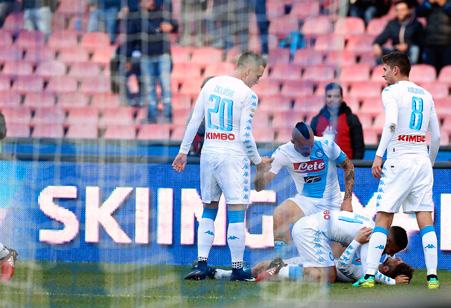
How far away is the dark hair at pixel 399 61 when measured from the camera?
21.5 ft

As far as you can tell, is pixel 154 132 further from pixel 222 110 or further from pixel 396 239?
pixel 396 239

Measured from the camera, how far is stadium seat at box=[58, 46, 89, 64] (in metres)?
11.4

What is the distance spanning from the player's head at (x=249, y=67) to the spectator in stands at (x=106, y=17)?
185 inches

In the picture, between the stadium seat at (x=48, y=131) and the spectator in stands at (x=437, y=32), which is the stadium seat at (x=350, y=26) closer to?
the spectator in stands at (x=437, y=32)

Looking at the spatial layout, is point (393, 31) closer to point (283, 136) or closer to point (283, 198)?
point (283, 136)

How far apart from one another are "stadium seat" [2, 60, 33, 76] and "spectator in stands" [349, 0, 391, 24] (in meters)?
4.04

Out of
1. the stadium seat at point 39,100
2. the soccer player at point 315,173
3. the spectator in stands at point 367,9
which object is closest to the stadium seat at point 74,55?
the stadium seat at point 39,100

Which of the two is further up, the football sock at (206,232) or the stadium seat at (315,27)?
the stadium seat at (315,27)

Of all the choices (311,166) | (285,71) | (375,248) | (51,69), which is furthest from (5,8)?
(375,248)

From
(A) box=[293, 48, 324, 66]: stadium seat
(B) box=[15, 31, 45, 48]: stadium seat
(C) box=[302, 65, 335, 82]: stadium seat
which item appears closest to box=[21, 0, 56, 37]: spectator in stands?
(B) box=[15, 31, 45, 48]: stadium seat

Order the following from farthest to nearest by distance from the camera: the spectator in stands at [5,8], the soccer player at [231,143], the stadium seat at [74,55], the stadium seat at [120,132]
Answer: the stadium seat at [74,55], the spectator in stands at [5,8], the stadium seat at [120,132], the soccer player at [231,143]

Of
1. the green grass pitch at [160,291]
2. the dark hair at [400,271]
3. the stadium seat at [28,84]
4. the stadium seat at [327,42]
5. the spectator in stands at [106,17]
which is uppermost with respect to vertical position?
the spectator in stands at [106,17]

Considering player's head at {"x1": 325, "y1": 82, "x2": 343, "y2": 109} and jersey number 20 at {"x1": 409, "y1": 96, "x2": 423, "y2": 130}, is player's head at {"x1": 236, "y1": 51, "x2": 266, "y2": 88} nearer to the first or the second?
jersey number 20 at {"x1": 409, "y1": 96, "x2": 423, "y2": 130}

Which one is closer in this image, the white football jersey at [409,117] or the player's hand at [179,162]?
the white football jersey at [409,117]
